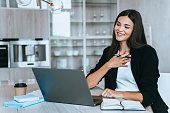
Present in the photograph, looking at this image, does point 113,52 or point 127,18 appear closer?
point 127,18

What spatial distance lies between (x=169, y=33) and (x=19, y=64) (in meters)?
2.72

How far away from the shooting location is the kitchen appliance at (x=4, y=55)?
3.98 meters

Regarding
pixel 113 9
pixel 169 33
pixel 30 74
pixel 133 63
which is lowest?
pixel 30 74

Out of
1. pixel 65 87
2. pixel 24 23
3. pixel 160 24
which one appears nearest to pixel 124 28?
pixel 65 87

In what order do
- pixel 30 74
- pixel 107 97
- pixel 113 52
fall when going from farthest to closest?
pixel 30 74, pixel 113 52, pixel 107 97

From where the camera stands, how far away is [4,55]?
4012mm

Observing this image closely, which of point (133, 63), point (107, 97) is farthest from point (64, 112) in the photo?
point (133, 63)

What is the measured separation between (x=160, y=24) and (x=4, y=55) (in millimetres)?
2819

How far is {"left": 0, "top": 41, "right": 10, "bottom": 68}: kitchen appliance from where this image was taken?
13.0ft

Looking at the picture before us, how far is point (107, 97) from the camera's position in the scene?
1570 millimetres

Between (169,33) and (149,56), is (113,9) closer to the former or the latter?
(169,33)

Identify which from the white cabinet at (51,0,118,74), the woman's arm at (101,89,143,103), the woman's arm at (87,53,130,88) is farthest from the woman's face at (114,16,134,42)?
the white cabinet at (51,0,118,74)

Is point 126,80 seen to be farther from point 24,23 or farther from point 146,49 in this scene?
point 24,23

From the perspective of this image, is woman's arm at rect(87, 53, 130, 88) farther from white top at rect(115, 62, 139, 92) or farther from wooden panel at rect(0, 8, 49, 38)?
wooden panel at rect(0, 8, 49, 38)
